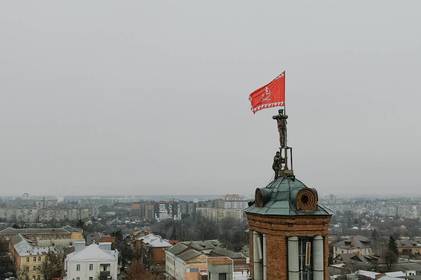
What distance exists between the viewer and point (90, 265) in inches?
1893

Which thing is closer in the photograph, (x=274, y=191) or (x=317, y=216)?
(x=317, y=216)

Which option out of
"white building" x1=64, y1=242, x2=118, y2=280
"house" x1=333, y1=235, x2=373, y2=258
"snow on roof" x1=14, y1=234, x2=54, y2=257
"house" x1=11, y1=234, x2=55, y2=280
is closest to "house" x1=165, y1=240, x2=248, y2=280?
"white building" x1=64, y1=242, x2=118, y2=280

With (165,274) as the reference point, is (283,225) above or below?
above

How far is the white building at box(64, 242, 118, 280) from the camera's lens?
155ft

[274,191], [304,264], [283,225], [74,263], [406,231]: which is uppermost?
[274,191]

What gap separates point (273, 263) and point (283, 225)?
0.75 meters

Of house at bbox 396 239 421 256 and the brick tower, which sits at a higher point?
the brick tower

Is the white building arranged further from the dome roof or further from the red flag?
the dome roof

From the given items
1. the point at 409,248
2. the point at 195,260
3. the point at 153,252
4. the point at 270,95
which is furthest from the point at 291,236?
the point at 409,248

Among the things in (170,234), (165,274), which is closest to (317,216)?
(165,274)

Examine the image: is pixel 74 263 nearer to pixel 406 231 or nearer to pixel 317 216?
pixel 317 216

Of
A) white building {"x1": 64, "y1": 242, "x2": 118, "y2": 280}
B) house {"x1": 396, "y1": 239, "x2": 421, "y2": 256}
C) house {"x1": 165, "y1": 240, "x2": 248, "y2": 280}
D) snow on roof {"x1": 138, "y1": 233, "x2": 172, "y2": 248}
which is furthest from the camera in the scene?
house {"x1": 396, "y1": 239, "x2": 421, "y2": 256}

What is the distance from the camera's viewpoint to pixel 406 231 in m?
127

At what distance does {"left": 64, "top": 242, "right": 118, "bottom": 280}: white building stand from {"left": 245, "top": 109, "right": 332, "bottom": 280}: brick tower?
4187 cm
